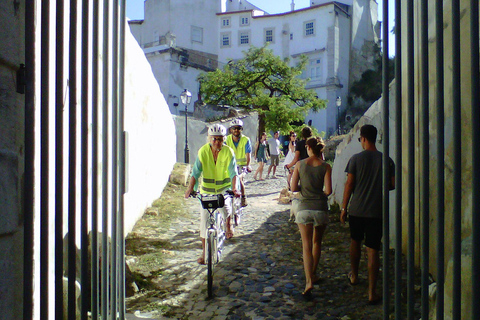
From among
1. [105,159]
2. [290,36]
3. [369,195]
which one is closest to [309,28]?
[290,36]

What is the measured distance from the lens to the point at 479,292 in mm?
2219

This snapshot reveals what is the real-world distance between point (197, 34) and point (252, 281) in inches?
1750

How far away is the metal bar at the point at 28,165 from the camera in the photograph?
240 centimetres

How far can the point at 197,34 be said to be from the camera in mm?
47906

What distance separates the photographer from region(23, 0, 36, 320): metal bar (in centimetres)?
240

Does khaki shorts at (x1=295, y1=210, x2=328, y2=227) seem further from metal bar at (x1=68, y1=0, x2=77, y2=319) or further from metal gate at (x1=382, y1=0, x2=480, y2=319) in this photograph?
metal bar at (x1=68, y1=0, x2=77, y2=319)

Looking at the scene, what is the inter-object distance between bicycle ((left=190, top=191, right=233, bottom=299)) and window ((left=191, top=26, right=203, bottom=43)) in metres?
43.2

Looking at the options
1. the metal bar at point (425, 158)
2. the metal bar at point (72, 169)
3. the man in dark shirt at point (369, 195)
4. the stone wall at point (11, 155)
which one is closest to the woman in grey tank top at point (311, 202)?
the man in dark shirt at point (369, 195)

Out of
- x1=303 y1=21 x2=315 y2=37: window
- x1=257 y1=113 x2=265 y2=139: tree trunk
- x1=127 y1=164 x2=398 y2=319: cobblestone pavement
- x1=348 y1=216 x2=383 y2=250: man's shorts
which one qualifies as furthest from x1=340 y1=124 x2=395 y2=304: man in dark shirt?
x1=303 y1=21 x2=315 y2=37: window

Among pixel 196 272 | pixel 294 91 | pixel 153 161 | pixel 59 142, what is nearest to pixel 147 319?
pixel 196 272

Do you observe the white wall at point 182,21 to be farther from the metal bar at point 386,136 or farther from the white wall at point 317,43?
the metal bar at point 386,136

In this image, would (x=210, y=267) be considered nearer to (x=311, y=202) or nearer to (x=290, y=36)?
(x=311, y=202)

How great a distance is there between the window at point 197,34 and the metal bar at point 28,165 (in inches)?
1829

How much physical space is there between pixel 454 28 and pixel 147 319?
11.7ft
